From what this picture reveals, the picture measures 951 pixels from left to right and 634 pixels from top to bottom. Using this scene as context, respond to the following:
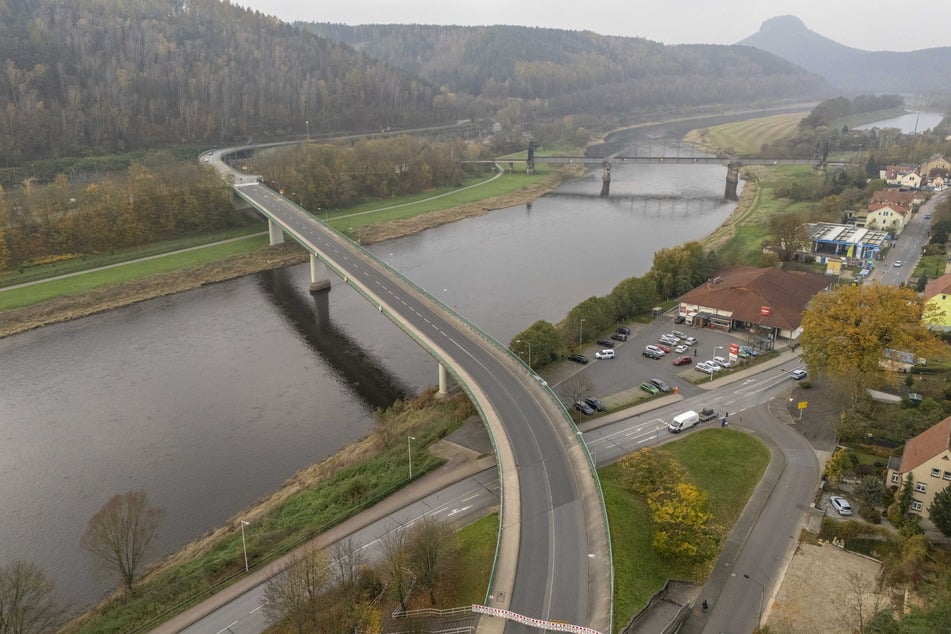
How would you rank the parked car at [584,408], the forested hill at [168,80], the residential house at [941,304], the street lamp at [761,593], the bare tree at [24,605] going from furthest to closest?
1. the forested hill at [168,80]
2. the residential house at [941,304]
3. the parked car at [584,408]
4. the street lamp at [761,593]
5. the bare tree at [24,605]

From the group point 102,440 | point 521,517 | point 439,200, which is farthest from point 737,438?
point 439,200

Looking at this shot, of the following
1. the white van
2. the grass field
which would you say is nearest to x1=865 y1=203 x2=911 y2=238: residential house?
the white van

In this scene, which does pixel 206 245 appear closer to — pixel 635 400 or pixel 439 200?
pixel 439 200

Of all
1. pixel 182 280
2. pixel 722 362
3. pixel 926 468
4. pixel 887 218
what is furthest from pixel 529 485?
pixel 887 218

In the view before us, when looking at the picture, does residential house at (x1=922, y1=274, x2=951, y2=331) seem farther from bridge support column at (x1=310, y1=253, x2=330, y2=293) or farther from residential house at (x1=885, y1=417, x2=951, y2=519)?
bridge support column at (x1=310, y1=253, x2=330, y2=293)

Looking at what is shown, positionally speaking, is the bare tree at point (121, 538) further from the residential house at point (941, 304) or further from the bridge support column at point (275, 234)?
the bridge support column at point (275, 234)

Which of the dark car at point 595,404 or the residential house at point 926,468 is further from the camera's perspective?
the dark car at point 595,404

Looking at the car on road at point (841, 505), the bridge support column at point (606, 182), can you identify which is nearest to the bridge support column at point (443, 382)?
the car on road at point (841, 505)

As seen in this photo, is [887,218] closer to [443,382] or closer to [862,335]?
[862,335]
